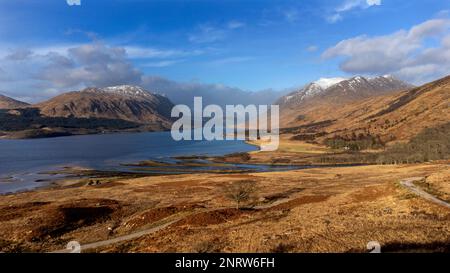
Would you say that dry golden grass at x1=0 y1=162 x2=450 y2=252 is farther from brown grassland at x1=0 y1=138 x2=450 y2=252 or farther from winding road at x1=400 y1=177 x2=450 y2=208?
winding road at x1=400 y1=177 x2=450 y2=208

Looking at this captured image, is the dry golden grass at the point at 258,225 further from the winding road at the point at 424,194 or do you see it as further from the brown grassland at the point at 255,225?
the winding road at the point at 424,194

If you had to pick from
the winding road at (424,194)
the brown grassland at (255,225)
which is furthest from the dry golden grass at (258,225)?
the winding road at (424,194)

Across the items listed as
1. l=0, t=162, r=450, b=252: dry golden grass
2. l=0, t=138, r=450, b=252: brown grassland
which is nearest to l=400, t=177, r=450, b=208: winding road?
l=0, t=138, r=450, b=252: brown grassland

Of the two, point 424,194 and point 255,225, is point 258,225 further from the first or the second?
point 424,194

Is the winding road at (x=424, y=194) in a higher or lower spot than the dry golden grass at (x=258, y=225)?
higher

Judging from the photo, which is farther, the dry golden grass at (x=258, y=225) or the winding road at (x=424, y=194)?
the winding road at (x=424, y=194)

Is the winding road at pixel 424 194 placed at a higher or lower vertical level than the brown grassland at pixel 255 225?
higher

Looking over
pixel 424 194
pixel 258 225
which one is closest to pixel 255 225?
pixel 258 225

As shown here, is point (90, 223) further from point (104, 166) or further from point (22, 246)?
point (104, 166)

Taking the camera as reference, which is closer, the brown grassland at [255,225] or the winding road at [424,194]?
the brown grassland at [255,225]

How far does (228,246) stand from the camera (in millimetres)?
31859
